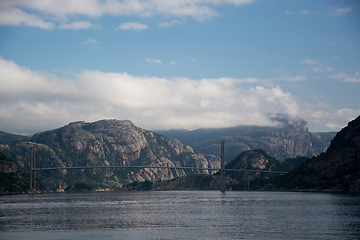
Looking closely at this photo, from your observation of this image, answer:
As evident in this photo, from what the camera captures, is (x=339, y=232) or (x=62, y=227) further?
(x=62, y=227)

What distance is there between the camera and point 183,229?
56.2 metres

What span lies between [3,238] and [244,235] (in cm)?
2905

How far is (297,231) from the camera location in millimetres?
51562

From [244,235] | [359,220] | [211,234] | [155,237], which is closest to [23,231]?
[155,237]

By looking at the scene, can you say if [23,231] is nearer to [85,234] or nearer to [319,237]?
[85,234]

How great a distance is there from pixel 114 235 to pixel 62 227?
1338 centimetres

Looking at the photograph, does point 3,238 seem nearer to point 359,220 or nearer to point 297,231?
point 297,231

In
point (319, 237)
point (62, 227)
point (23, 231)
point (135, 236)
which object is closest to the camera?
point (319, 237)

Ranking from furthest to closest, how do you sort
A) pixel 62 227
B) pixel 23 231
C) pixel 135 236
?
pixel 62 227
pixel 23 231
pixel 135 236

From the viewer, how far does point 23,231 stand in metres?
55.1

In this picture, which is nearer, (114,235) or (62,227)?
(114,235)

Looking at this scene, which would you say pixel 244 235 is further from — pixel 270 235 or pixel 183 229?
pixel 183 229

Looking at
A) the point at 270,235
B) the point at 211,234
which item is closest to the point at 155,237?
the point at 211,234

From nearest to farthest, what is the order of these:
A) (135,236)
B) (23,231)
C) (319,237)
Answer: (319,237), (135,236), (23,231)
